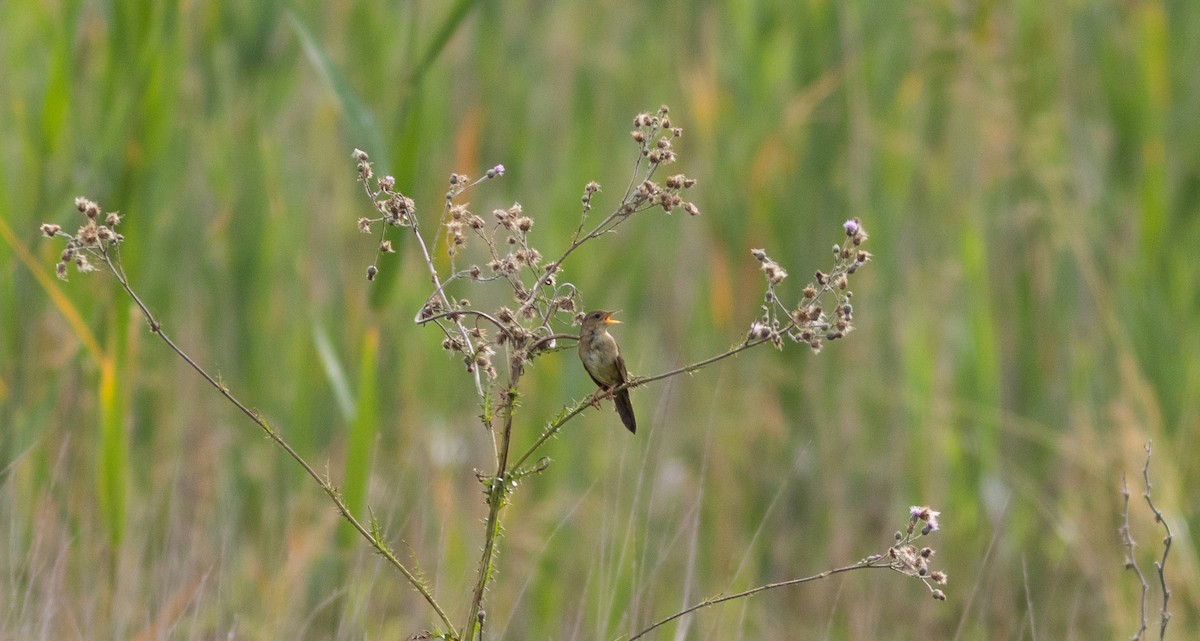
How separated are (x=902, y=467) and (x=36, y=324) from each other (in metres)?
2.03

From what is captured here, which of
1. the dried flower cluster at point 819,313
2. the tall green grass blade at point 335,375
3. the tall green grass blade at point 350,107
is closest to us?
the dried flower cluster at point 819,313

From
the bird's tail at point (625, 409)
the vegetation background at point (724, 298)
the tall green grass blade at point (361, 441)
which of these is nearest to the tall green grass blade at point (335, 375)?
the vegetation background at point (724, 298)

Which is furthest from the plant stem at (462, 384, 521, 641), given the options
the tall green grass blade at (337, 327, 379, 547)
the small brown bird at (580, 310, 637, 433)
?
the tall green grass blade at (337, 327, 379, 547)

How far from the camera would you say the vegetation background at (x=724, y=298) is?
9.98 ft

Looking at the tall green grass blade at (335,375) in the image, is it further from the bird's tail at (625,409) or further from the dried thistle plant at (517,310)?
the dried thistle plant at (517,310)

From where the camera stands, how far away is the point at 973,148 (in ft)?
13.0

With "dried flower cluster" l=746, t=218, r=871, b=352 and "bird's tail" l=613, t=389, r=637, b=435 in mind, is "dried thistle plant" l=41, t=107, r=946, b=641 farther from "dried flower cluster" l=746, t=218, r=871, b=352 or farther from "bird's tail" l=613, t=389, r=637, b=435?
"bird's tail" l=613, t=389, r=637, b=435

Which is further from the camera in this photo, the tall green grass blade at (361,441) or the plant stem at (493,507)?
the tall green grass blade at (361,441)

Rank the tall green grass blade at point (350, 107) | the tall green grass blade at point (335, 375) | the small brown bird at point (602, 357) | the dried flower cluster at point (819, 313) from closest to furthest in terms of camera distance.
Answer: the dried flower cluster at point (819, 313) → the small brown bird at point (602, 357) → the tall green grass blade at point (350, 107) → the tall green grass blade at point (335, 375)

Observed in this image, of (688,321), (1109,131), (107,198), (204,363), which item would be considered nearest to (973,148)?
(1109,131)

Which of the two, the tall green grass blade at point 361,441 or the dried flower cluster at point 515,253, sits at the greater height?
the tall green grass blade at point 361,441

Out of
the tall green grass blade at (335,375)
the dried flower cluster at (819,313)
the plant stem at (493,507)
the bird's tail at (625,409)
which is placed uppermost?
the tall green grass blade at (335,375)

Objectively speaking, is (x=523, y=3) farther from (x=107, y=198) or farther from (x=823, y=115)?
(x=107, y=198)

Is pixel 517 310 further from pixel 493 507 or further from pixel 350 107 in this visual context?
pixel 350 107
